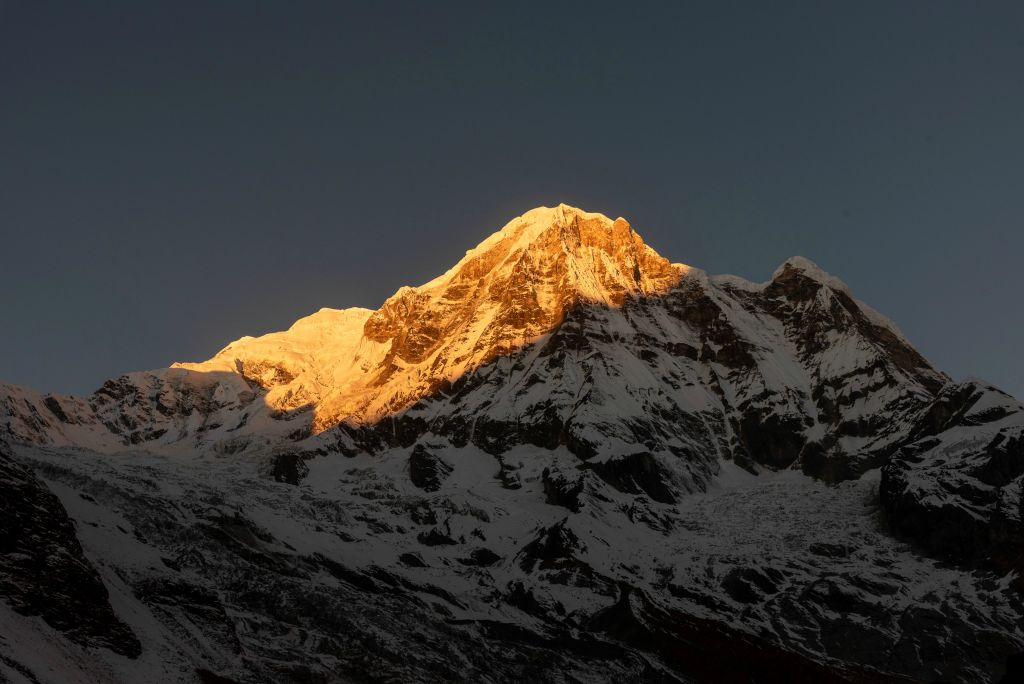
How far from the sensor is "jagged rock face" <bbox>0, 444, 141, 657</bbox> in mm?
77688

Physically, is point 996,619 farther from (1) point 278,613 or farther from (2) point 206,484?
(2) point 206,484

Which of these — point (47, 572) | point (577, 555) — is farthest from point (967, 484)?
point (47, 572)

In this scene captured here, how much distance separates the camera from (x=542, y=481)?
7106 inches

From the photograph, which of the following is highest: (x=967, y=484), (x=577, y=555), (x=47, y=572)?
(x=967, y=484)

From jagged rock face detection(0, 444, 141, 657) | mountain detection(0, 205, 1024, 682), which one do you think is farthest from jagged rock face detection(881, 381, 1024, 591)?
jagged rock face detection(0, 444, 141, 657)

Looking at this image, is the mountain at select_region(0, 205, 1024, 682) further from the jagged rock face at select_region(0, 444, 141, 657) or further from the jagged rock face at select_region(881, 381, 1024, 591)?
the jagged rock face at select_region(0, 444, 141, 657)

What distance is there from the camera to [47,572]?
3164 inches

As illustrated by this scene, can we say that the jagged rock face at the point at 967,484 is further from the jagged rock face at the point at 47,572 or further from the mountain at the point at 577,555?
the jagged rock face at the point at 47,572

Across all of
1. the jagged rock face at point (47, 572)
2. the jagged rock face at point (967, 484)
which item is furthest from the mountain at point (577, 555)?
the jagged rock face at point (47, 572)

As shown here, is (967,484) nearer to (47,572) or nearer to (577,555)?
(577,555)

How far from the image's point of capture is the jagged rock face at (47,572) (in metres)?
77.7

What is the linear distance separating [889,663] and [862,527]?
3735 cm

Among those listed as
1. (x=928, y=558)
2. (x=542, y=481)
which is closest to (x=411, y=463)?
(x=542, y=481)

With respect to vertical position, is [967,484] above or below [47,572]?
above
